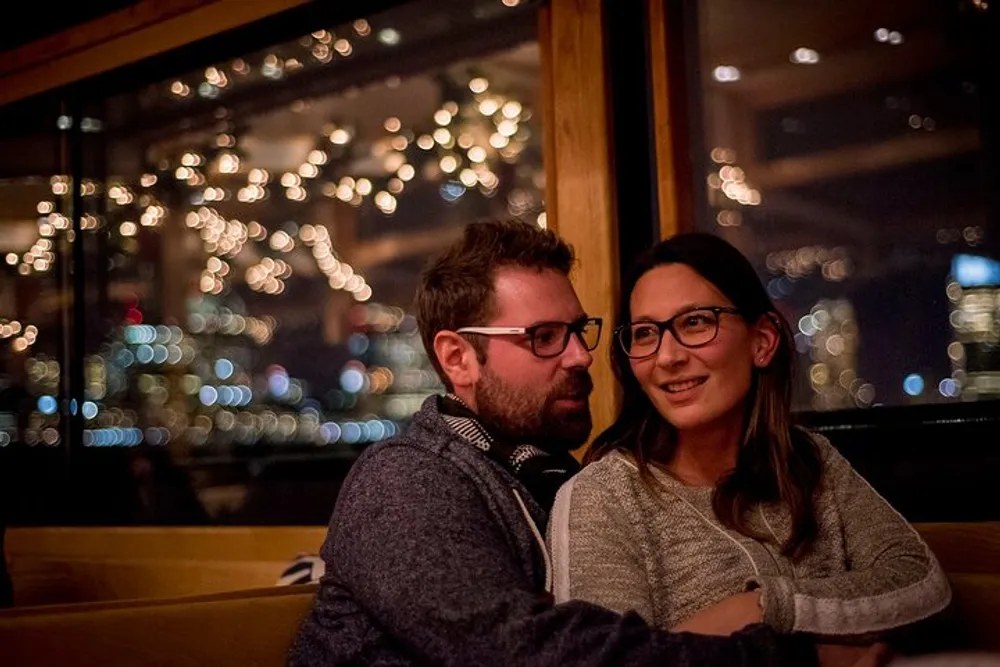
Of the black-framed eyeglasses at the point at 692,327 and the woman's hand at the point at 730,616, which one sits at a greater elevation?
the black-framed eyeglasses at the point at 692,327

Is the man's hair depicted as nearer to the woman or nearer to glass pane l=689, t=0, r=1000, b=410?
the woman

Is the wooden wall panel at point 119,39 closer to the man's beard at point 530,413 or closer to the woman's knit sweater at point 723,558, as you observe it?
the man's beard at point 530,413

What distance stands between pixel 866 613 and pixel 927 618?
0.15 m

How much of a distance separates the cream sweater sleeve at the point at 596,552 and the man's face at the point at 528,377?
27cm

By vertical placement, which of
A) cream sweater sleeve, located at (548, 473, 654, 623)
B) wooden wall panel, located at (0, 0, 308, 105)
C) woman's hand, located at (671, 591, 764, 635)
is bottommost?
woman's hand, located at (671, 591, 764, 635)

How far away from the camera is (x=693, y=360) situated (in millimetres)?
1838

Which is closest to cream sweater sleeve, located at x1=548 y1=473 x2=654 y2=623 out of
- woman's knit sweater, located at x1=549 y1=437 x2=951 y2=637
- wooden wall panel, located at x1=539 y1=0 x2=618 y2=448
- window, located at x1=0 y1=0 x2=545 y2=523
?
woman's knit sweater, located at x1=549 y1=437 x2=951 y2=637

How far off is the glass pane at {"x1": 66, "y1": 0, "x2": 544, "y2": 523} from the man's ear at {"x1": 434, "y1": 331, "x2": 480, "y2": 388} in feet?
4.63

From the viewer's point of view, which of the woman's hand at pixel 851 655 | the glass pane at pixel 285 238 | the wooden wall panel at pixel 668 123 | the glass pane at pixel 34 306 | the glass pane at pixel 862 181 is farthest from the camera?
the glass pane at pixel 34 306

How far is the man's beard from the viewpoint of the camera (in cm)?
204

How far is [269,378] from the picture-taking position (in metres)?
4.18

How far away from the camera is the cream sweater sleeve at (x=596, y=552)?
1641 mm

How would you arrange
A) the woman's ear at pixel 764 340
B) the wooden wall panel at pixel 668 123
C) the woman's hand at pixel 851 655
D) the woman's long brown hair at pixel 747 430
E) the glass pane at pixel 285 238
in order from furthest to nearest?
1. the glass pane at pixel 285 238
2. the wooden wall panel at pixel 668 123
3. the woman's ear at pixel 764 340
4. the woman's long brown hair at pixel 747 430
5. the woman's hand at pixel 851 655

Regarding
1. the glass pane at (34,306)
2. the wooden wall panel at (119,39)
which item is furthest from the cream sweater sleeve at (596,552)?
the glass pane at (34,306)
